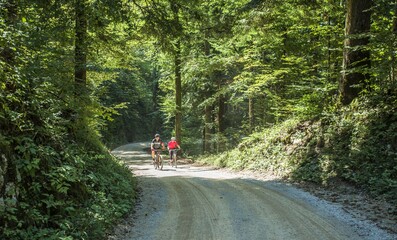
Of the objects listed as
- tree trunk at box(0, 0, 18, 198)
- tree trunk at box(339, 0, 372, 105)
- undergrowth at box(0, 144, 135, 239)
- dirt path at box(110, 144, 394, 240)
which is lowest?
dirt path at box(110, 144, 394, 240)

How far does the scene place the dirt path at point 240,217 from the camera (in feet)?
20.5

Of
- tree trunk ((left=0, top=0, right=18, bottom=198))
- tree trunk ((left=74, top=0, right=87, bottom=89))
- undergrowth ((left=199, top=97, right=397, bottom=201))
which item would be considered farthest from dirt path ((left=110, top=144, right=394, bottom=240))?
tree trunk ((left=74, top=0, right=87, bottom=89))

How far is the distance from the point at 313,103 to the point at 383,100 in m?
3.30

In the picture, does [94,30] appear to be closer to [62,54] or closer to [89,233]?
[62,54]

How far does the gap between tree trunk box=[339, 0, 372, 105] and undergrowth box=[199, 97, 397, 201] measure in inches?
27.1

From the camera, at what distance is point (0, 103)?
523cm

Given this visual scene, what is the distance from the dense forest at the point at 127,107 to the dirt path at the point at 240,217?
726 millimetres

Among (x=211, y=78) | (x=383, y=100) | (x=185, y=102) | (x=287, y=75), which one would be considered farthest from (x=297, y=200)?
(x=185, y=102)

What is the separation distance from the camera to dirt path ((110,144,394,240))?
20.5ft

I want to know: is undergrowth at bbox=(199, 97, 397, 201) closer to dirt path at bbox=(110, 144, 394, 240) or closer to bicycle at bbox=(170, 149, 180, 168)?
dirt path at bbox=(110, 144, 394, 240)

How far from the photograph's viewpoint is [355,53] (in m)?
11.4

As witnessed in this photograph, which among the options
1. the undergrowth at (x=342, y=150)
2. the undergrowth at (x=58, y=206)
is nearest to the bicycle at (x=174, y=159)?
the undergrowth at (x=342, y=150)

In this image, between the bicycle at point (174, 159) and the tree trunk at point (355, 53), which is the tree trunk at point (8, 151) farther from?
the bicycle at point (174, 159)

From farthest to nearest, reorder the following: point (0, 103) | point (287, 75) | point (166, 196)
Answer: point (287, 75)
point (166, 196)
point (0, 103)
